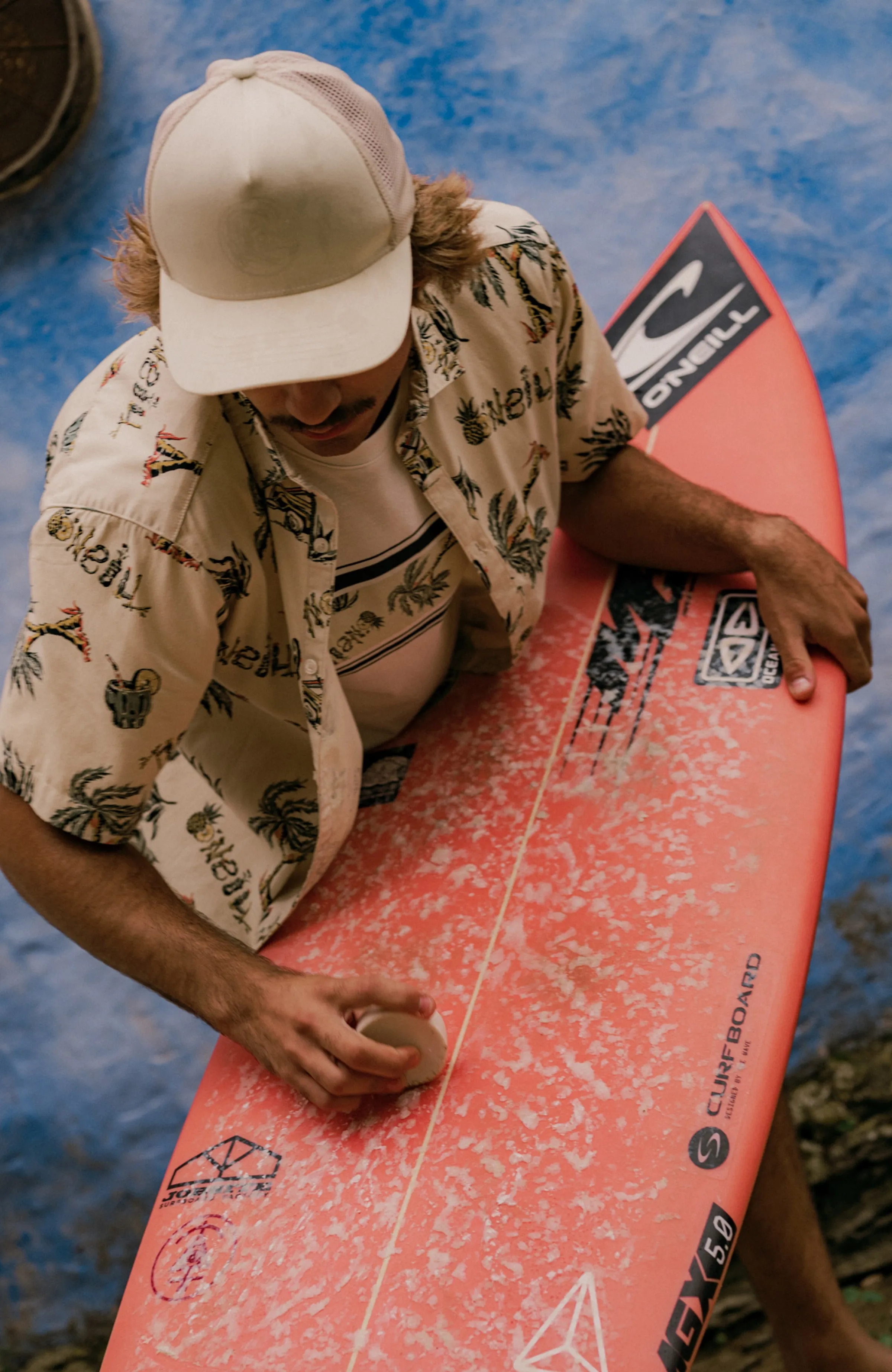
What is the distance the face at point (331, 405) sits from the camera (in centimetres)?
114

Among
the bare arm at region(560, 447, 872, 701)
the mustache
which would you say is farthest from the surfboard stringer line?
the mustache

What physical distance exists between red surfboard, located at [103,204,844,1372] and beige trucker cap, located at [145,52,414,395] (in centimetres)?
69

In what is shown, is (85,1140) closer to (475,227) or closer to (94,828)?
(94,828)

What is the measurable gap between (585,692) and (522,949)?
1.35 ft

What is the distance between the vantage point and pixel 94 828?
1.22 metres

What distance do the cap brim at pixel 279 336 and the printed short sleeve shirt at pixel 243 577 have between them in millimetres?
86

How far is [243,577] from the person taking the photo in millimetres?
1240

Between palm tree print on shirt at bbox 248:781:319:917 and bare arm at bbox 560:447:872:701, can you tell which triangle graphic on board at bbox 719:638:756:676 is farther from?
palm tree print on shirt at bbox 248:781:319:917

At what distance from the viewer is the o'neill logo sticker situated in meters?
2.03

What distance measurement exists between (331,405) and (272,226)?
18cm

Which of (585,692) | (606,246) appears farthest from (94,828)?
(606,246)

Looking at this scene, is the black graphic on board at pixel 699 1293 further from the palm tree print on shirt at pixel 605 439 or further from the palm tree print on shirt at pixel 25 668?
the palm tree print on shirt at pixel 605 439

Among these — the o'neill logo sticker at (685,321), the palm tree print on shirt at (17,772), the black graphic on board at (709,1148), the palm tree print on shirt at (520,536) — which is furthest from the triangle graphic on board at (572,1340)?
the o'neill logo sticker at (685,321)

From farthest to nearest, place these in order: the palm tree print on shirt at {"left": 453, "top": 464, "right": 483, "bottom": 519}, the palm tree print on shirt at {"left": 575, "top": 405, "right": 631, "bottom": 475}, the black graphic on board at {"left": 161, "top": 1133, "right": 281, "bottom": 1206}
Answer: the palm tree print on shirt at {"left": 575, "top": 405, "right": 631, "bottom": 475} < the palm tree print on shirt at {"left": 453, "top": 464, "right": 483, "bottom": 519} < the black graphic on board at {"left": 161, "top": 1133, "right": 281, "bottom": 1206}
